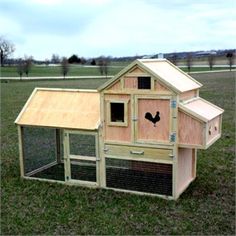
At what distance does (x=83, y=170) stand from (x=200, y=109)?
7.70 feet

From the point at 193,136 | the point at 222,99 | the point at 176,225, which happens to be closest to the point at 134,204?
the point at 176,225

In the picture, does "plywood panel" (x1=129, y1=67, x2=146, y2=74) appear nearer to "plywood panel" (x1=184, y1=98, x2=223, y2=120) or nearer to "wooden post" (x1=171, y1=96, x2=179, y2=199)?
"wooden post" (x1=171, y1=96, x2=179, y2=199)

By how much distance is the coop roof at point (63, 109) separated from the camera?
22.6 ft

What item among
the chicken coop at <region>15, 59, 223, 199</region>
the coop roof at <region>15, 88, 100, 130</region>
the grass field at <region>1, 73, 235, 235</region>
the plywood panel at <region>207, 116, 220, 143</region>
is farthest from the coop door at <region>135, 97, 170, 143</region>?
the grass field at <region>1, 73, 235, 235</region>

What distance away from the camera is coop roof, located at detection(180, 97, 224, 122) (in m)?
6.01

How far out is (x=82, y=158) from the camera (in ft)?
22.7

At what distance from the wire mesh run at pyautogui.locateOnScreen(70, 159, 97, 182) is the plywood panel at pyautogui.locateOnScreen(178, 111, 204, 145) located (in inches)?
67.3

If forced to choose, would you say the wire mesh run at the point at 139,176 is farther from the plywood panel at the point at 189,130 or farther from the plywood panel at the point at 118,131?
the plywood panel at the point at 189,130

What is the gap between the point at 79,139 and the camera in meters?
6.92

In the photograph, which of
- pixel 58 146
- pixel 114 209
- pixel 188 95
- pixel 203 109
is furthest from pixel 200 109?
pixel 58 146

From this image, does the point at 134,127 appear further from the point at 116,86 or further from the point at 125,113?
the point at 116,86

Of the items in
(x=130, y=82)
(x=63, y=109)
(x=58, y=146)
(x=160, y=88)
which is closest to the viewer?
(x=160, y=88)

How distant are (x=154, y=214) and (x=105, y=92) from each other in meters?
2.15

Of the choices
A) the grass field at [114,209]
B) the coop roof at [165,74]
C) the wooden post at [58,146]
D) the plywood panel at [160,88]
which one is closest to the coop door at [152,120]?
the plywood panel at [160,88]
